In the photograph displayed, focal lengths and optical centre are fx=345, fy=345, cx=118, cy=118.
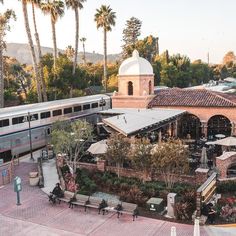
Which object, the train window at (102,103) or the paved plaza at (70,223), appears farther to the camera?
the train window at (102,103)

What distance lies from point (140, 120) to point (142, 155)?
8212 millimetres

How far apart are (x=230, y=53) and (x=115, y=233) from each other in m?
163

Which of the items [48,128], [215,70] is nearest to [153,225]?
[48,128]

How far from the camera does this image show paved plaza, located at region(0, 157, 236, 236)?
15.1 meters

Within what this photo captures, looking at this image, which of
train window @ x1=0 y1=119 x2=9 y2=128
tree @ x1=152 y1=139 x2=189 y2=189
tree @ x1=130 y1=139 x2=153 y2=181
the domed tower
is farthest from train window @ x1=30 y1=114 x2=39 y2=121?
tree @ x1=152 y1=139 x2=189 y2=189

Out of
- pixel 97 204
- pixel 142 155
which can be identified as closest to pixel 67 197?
pixel 97 204

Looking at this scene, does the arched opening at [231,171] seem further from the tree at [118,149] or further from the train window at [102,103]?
the train window at [102,103]

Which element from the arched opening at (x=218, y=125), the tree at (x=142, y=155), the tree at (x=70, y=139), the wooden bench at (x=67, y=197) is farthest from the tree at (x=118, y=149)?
the arched opening at (x=218, y=125)

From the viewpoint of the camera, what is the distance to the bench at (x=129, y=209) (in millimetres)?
16422

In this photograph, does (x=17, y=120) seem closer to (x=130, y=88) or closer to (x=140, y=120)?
(x=140, y=120)

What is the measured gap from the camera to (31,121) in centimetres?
2967

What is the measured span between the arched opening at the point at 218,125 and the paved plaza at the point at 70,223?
20.8 meters

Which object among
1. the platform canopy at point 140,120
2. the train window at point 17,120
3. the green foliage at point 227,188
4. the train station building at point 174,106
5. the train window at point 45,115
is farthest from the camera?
the train station building at point 174,106

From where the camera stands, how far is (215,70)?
109 meters
